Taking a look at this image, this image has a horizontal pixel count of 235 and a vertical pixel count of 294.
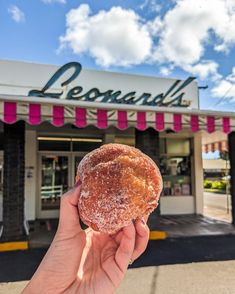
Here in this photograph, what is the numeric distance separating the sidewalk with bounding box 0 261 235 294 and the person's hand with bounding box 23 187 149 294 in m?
3.46

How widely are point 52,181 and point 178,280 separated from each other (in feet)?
23.3

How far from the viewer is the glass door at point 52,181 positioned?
1113 centimetres

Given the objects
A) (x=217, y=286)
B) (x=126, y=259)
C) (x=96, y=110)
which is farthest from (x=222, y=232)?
(x=126, y=259)

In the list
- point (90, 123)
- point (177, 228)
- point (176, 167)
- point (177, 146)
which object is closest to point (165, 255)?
point (177, 228)

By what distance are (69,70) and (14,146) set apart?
3190mm

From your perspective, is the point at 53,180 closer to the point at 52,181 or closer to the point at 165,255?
the point at 52,181

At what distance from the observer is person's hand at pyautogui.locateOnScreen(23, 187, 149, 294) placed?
4.81 ft

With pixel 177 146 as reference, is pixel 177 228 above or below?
below

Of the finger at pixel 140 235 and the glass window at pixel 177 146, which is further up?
the glass window at pixel 177 146

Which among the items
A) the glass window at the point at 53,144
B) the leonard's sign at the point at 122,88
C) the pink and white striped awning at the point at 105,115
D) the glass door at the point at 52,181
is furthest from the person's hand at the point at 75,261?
the glass window at the point at 53,144

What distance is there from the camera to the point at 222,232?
910cm

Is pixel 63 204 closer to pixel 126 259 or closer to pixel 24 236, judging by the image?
pixel 126 259

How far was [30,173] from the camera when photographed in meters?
10.7

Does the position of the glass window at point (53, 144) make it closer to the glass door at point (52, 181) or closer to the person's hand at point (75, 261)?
the glass door at point (52, 181)
